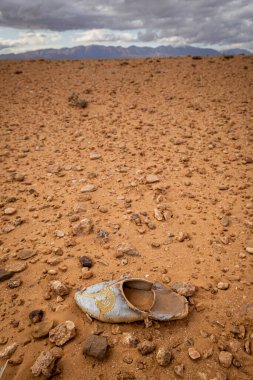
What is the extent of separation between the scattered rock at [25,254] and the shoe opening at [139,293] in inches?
47.3

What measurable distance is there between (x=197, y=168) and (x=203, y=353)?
332 cm

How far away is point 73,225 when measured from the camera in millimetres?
3654

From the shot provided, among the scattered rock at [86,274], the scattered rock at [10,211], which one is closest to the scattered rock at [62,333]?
the scattered rock at [86,274]

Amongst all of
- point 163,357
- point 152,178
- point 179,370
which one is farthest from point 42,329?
point 152,178

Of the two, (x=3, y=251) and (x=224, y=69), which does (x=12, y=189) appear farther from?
(x=224, y=69)

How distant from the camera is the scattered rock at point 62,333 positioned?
2271mm

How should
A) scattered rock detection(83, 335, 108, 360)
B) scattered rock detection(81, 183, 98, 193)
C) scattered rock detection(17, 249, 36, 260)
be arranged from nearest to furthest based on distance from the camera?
scattered rock detection(83, 335, 108, 360)
scattered rock detection(17, 249, 36, 260)
scattered rock detection(81, 183, 98, 193)

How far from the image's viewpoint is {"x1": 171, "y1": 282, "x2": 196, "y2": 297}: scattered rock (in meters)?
2.69

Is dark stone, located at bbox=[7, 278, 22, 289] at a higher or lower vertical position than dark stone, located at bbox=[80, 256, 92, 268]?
lower

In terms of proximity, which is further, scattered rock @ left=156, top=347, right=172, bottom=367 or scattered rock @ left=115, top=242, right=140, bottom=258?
scattered rock @ left=115, top=242, right=140, bottom=258

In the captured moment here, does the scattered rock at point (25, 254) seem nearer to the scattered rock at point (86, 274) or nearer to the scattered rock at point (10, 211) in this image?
the scattered rock at point (86, 274)

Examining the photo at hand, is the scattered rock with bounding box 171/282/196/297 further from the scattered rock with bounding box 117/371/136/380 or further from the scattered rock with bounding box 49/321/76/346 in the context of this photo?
the scattered rock with bounding box 49/321/76/346

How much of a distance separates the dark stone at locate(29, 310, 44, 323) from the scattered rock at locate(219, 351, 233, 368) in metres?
1.58

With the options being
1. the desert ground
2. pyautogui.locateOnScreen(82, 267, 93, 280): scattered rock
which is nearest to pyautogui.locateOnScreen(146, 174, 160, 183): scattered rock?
the desert ground
